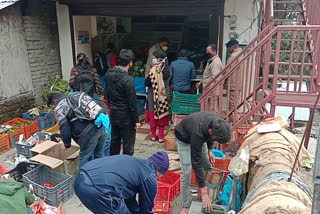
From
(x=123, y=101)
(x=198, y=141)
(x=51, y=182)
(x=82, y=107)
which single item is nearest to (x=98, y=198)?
(x=198, y=141)

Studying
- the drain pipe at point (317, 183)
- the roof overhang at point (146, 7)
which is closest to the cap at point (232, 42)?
the roof overhang at point (146, 7)

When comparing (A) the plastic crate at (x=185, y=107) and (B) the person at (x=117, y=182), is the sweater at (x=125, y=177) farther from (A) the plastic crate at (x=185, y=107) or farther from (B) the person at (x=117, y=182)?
(A) the plastic crate at (x=185, y=107)

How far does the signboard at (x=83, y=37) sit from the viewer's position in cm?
851

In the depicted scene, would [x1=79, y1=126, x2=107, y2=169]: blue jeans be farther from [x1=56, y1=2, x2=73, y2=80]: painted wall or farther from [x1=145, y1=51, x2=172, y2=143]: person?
[x1=56, y1=2, x2=73, y2=80]: painted wall

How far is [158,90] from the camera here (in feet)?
19.4

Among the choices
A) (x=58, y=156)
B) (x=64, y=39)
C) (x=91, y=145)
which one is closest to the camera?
(x=91, y=145)

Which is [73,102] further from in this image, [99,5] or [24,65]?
[99,5]

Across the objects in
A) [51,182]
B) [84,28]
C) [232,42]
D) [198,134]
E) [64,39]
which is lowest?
[51,182]

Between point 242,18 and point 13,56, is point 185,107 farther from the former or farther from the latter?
point 13,56

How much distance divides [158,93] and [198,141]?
9.23ft

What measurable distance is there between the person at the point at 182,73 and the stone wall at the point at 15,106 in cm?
363

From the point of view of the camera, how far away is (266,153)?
3209 mm

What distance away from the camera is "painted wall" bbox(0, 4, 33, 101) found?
21.3ft

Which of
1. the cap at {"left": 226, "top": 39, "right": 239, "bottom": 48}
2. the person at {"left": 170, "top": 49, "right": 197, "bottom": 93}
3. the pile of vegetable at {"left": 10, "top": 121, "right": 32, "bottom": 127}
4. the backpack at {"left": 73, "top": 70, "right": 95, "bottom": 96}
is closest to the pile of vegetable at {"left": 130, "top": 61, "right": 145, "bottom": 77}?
the person at {"left": 170, "top": 49, "right": 197, "bottom": 93}
